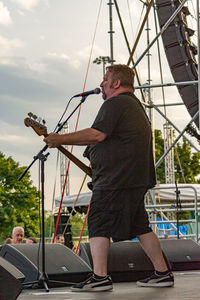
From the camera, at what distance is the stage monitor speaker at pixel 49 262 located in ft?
16.8

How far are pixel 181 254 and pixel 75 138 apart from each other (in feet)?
9.39

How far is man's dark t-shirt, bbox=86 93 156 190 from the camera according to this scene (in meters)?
4.53

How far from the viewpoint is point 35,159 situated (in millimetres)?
4930

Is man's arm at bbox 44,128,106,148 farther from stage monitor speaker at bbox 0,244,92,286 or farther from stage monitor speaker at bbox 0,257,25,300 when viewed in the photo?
stage monitor speaker at bbox 0,257,25,300

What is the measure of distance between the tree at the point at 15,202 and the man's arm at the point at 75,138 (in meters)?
46.1

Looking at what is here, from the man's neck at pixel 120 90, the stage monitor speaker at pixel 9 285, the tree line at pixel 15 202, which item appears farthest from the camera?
the tree line at pixel 15 202

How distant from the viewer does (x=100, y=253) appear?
442 centimetres

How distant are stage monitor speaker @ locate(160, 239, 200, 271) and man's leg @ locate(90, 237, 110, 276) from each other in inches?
92.0

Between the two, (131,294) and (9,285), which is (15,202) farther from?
(9,285)

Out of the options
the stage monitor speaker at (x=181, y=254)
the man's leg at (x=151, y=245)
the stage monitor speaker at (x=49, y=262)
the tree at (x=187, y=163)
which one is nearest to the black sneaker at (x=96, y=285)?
the man's leg at (x=151, y=245)

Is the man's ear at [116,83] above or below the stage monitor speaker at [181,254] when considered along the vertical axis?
above

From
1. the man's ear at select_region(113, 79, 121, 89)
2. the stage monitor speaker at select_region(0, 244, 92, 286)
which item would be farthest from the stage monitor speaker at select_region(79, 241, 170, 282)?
the man's ear at select_region(113, 79, 121, 89)

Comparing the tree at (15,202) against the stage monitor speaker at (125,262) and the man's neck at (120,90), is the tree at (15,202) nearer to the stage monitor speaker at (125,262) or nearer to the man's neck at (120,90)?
the stage monitor speaker at (125,262)

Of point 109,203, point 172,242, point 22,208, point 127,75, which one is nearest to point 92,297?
point 109,203
